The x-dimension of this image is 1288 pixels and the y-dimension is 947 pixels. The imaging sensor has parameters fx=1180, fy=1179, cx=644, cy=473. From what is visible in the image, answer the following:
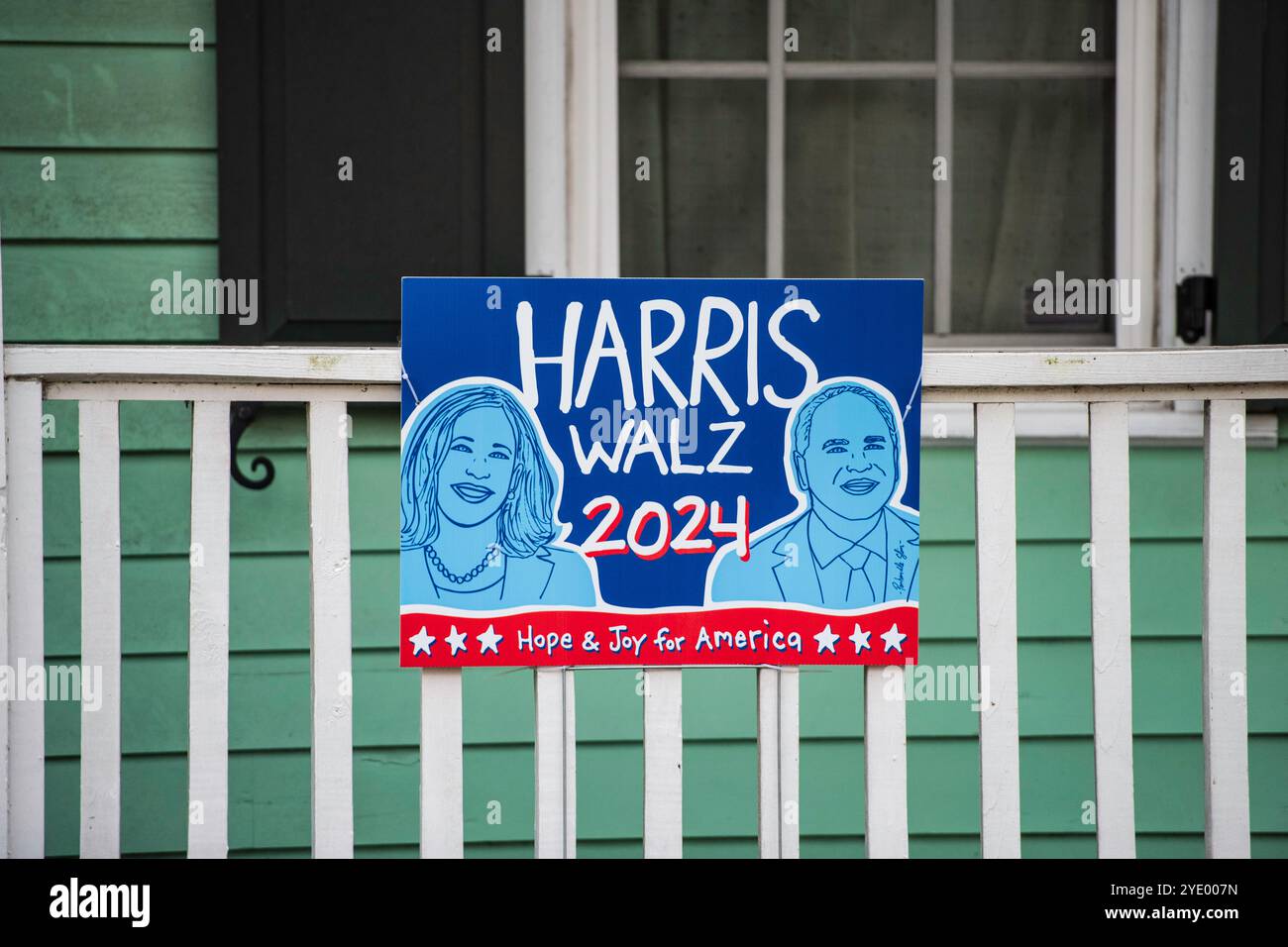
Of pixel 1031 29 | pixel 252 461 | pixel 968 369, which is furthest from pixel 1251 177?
pixel 252 461

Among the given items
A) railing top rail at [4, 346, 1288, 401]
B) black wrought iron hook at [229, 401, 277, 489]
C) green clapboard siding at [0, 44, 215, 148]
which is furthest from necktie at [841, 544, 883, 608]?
green clapboard siding at [0, 44, 215, 148]

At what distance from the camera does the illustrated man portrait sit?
172 centimetres

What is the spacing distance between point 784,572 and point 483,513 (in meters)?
0.44

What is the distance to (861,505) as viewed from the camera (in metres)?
1.73

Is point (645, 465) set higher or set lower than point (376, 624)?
higher

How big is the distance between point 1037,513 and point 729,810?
1.05m

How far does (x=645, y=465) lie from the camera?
1704 millimetres

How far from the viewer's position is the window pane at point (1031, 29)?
2957 mm

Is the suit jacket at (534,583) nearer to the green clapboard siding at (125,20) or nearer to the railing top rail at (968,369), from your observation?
the railing top rail at (968,369)

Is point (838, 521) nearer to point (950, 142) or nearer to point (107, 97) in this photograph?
point (950, 142)

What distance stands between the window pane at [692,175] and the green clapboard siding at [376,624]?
0.75m

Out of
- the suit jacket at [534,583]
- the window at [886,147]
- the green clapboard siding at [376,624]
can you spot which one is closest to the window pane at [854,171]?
the window at [886,147]
